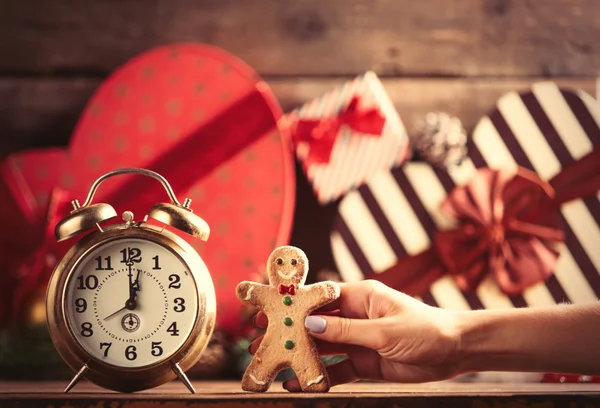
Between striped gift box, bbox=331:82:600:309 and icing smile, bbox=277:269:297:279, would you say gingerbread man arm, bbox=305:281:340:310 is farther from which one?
striped gift box, bbox=331:82:600:309

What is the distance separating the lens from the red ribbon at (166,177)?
5.67 feet

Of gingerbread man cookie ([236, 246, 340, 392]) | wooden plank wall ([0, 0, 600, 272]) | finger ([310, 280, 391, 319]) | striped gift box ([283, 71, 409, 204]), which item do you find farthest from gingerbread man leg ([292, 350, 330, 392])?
wooden plank wall ([0, 0, 600, 272])

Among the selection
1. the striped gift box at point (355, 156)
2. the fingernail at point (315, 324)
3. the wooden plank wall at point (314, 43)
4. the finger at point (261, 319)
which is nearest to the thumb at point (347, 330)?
the fingernail at point (315, 324)

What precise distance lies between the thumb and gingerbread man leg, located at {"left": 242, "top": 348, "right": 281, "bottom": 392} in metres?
0.07

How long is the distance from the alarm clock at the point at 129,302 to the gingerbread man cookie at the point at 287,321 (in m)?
0.08

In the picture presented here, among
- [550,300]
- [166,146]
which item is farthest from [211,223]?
[550,300]

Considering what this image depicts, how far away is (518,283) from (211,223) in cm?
79

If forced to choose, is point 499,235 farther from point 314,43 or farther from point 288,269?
point 288,269

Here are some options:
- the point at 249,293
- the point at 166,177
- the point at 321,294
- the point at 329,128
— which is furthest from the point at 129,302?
the point at 329,128

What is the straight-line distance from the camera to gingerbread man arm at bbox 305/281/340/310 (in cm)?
99

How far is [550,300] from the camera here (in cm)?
172

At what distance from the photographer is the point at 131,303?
0.99 meters

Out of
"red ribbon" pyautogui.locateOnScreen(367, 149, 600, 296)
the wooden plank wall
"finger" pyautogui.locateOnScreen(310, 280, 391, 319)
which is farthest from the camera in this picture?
the wooden plank wall

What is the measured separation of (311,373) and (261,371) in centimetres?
7
